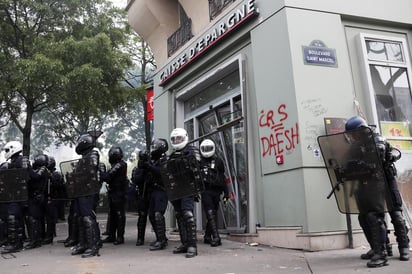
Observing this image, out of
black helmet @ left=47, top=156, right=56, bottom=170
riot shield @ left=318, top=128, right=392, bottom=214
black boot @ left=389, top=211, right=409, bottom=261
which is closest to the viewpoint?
riot shield @ left=318, top=128, right=392, bottom=214

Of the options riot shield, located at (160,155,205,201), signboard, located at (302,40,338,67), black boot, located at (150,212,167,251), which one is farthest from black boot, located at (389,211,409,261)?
black boot, located at (150,212,167,251)

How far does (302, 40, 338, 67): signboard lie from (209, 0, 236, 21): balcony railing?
2.41 m

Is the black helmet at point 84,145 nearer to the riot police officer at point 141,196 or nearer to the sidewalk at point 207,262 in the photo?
the riot police officer at point 141,196

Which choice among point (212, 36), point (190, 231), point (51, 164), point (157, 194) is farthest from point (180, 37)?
point (190, 231)

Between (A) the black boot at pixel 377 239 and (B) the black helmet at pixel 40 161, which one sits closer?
(A) the black boot at pixel 377 239

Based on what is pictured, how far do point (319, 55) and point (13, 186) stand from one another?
5.68 meters

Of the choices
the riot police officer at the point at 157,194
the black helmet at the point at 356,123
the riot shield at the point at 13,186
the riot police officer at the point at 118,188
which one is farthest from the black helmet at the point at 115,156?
the black helmet at the point at 356,123

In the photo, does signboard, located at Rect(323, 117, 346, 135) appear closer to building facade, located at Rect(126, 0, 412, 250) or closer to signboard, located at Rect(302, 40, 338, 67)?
building facade, located at Rect(126, 0, 412, 250)

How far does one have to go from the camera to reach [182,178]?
20.7 ft

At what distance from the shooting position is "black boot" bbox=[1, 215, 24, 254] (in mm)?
7164

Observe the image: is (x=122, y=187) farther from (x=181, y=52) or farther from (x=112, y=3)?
(x=112, y=3)

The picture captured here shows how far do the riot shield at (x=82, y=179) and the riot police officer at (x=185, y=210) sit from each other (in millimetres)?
1229

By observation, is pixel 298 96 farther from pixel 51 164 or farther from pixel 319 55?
pixel 51 164

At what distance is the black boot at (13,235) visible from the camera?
7164mm
